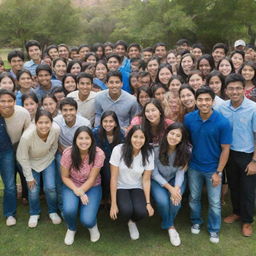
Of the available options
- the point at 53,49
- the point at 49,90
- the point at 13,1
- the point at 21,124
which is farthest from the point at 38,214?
the point at 13,1

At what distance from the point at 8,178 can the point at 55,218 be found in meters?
0.85

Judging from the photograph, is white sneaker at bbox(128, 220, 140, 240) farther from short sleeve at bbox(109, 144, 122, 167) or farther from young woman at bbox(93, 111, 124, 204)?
short sleeve at bbox(109, 144, 122, 167)

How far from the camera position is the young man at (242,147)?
3631mm

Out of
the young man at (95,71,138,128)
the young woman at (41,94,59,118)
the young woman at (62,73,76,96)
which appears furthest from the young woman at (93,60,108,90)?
the young woman at (41,94,59,118)

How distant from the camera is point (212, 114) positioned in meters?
3.56

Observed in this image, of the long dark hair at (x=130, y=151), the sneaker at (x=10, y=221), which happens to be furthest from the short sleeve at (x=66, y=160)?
the sneaker at (x=10, y=221)

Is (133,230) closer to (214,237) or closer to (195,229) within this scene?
(195,229)

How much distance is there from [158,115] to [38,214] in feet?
7.15

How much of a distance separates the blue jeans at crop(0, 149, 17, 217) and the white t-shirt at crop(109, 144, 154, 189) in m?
1.37

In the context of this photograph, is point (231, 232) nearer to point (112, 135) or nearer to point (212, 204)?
point (212, 204)

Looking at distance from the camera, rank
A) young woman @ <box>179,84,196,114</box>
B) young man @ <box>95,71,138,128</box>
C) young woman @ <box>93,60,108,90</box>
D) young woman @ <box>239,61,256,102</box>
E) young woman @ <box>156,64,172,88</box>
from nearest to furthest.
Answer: young woman @ <box>179,84,196,114</box>, young woman @ <box>239,61,256,102</box>, young man @ <box>95,71,138,128</box>, young woman @ <box>156,64,172,88</box>, young woman @ <box>93,60,108,90</box>

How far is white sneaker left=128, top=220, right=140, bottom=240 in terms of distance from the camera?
12.6ft

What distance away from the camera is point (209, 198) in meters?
3.79

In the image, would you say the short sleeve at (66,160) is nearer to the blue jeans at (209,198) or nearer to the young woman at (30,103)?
the young woman at (30,103)
